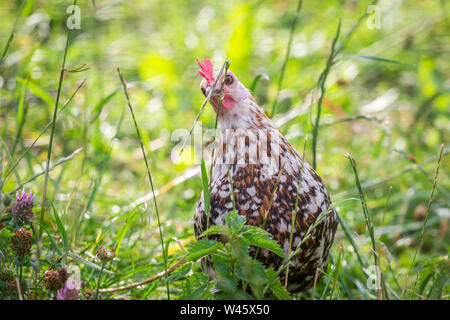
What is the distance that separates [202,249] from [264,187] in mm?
389

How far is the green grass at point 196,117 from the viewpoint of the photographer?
211 centimetres

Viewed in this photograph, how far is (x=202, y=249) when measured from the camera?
1417 millimetres

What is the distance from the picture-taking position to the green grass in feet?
6.91

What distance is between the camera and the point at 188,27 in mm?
4430

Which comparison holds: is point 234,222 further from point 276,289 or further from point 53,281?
point 53,281

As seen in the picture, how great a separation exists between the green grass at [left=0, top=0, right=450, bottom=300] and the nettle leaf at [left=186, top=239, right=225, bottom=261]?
22cm

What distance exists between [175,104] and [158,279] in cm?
210

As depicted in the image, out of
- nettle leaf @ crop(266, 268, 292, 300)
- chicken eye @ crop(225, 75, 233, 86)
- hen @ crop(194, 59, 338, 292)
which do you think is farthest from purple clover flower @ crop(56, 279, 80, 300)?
chicken eye @ crop(225, 75, 233, 86)

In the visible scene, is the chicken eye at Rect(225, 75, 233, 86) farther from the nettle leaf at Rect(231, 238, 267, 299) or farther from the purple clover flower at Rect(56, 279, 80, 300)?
the purple clover flower at Rect(56, 279, 80, 300)

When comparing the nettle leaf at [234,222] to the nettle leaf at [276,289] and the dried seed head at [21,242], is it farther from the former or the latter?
the dried seed head at [21,242]

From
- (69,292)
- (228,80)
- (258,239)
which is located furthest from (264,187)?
(69,292)

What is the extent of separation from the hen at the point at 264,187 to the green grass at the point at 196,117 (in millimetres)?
227
